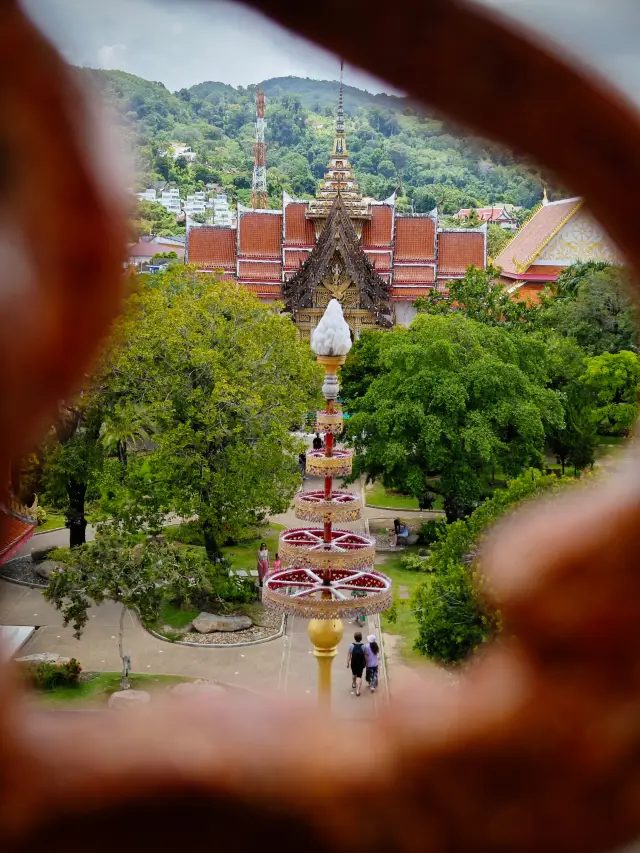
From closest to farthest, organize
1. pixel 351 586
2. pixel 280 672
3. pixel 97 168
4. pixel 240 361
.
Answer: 1. pixel 97 168
2. pixel 351 586
3. pixel 280 672
4. pixel 240 361

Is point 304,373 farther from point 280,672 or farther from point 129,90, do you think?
point 129,90

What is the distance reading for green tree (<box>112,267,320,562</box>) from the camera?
13.3m

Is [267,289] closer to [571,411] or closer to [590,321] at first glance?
[590,321]

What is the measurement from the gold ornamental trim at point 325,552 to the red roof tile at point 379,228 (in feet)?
72.0

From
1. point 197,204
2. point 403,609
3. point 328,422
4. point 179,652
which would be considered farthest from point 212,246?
point 328,422

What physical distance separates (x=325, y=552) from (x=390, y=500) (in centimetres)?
1099

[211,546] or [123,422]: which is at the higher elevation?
[123,422]

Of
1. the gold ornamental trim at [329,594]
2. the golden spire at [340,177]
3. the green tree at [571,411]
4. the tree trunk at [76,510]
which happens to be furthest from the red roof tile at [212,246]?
the gold ornamental trim at [329,594]

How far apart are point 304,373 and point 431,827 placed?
1480cm

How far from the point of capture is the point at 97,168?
1.56ft

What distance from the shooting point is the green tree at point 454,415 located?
15539 millimetres

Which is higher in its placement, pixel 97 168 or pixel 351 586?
pixel 97 168

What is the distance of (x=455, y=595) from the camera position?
9898 mm

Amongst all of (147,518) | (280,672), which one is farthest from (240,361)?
(280,672)
